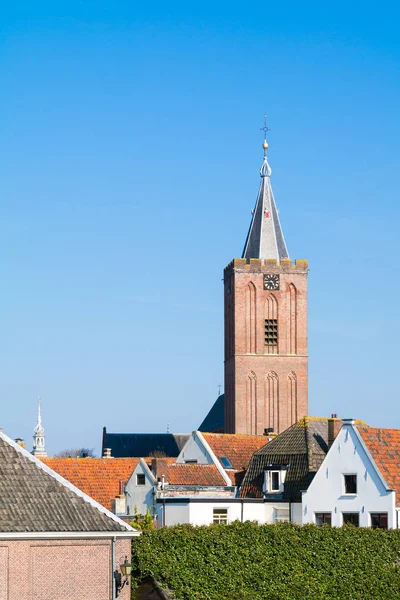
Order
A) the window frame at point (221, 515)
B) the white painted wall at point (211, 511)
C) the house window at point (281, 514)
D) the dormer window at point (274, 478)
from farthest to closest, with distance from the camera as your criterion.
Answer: the dormer window at point (274, 478), the house window at point (281, 514), the window frame at point (221, 515), the white painted wall at point (211, 511)

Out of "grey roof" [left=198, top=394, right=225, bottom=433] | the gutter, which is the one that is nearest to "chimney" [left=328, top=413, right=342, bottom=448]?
the gutter

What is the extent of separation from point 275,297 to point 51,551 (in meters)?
66.4

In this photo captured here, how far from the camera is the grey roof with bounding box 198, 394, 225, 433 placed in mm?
105062

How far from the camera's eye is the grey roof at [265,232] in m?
96.6

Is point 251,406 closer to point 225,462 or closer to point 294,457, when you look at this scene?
point 225,462

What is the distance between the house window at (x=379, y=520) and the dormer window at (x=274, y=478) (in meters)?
5.45

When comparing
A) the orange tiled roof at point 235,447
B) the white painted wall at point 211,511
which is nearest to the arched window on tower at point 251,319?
the orange tiled roof at point 235,447

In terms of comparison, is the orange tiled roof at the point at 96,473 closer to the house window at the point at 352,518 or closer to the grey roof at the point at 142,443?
the house window at the point at 352,518

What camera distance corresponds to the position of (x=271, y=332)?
313 feet

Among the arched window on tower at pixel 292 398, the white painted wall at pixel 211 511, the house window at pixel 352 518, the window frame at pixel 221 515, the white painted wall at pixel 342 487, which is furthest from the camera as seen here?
the arched window on tower at pixel 292 398

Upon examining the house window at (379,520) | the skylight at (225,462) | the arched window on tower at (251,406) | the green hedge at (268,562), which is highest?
the arched window on tower at (251,406)

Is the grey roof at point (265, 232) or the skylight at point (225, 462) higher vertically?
the grey roof at point (265, 232)

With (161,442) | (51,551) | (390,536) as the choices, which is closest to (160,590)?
(51,551)

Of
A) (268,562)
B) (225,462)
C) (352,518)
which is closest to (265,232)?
(225,462)
